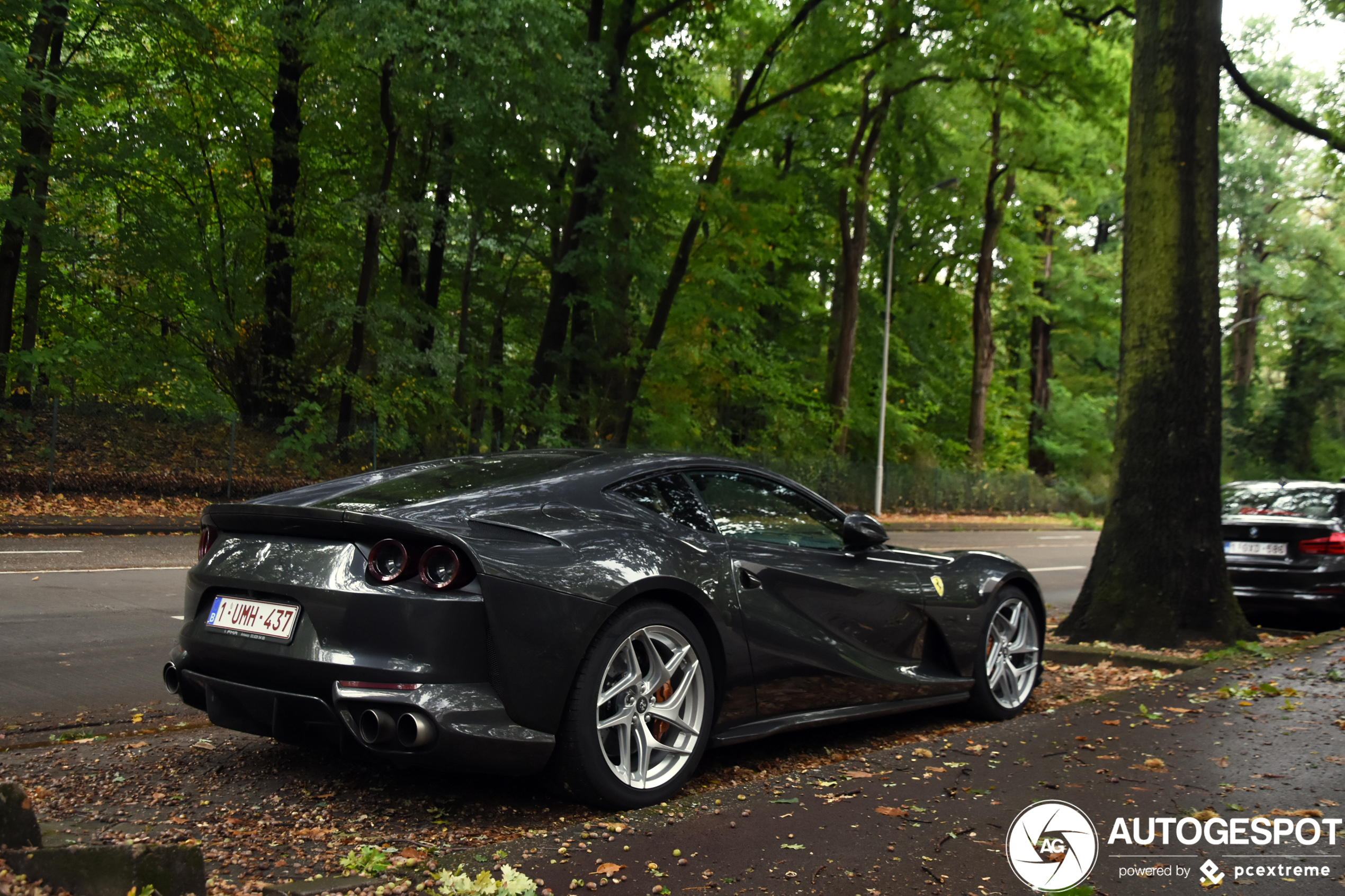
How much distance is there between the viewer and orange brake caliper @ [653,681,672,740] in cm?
412

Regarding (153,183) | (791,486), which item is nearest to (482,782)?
(791,486)

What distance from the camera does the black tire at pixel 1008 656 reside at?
19.2ft

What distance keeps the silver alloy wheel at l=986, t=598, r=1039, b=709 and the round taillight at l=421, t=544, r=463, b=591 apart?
3.26 meters

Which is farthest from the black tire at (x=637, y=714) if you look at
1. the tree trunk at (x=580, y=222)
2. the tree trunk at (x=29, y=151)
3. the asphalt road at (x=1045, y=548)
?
the tree trunk at (x=580, y=222)

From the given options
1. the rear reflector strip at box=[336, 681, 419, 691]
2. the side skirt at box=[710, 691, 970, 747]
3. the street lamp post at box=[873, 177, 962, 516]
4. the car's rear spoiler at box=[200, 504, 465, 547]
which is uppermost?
the street lamp post at box=[873, 177, 962, 516]

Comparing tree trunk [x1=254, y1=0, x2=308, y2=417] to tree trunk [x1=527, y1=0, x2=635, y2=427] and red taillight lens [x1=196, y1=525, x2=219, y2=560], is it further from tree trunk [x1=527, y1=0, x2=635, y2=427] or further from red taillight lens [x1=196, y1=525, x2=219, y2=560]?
red taillight lens [x1=196, y1=525, x2=219, y2=560]

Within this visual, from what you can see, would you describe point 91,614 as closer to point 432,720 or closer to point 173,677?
point 173,677

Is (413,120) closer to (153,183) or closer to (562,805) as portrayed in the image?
(153,183)

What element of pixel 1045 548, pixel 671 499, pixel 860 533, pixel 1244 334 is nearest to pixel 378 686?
pixel 671 499

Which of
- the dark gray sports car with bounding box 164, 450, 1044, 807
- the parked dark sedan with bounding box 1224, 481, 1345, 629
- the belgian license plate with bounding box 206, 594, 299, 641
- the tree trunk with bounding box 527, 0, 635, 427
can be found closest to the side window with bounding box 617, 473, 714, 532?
the dark gray sports car with bounding box 164, 450, 1044, 807

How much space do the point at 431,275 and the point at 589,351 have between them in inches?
168

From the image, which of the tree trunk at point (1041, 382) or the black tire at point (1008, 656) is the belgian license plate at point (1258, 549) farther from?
the tree trunk at point (1041, 382)

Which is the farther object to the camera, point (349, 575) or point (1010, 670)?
point (1010, 670)

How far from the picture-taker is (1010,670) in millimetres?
6105
